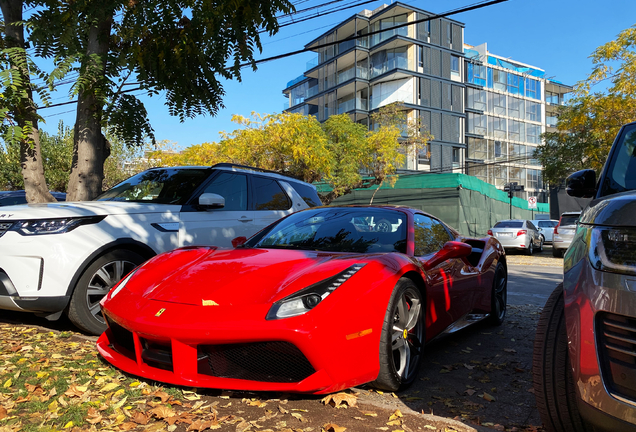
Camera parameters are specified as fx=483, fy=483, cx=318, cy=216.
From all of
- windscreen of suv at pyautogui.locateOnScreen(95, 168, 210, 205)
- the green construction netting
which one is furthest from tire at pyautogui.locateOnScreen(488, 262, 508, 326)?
the green construction netting

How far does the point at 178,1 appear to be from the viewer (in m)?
6.44

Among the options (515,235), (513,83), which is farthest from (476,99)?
(515,235)

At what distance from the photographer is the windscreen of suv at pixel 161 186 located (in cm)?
547

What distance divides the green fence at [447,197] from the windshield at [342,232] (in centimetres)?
2426

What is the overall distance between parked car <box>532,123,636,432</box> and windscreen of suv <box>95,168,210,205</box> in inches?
165

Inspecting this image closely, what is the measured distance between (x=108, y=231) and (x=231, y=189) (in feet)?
5.93

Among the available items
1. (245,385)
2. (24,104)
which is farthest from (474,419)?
(24,104)

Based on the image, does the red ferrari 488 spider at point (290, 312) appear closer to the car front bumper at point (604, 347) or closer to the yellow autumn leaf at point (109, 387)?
the yellow autumn leaf at point (109, 387)

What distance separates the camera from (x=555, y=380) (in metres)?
2.20

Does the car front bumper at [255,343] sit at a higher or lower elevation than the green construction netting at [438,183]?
lower

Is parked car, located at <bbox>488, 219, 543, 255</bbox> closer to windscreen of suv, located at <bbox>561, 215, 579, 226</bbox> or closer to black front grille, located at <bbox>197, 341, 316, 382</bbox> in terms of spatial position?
windscreen of suv, located at <bbox>561, 215, 579, 226</bbox>

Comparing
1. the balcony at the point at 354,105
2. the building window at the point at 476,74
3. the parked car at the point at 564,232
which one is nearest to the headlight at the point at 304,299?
the parked car at the point at 564,232

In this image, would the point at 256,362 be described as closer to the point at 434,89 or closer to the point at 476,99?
the point at 434,89

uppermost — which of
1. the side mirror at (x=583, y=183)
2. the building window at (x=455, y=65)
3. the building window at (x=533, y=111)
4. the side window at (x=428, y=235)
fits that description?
the building window at (x=455, y=65)
